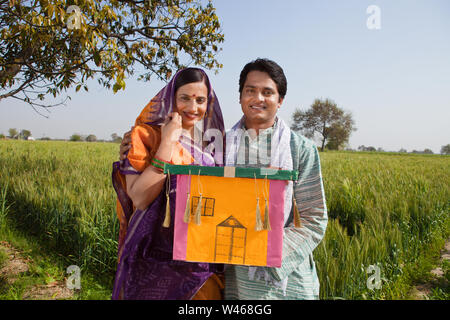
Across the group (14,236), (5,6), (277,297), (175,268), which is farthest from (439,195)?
(5,6)

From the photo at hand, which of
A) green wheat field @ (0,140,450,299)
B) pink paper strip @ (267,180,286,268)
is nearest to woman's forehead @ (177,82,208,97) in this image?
pink paper strip @ (267,180,286,268)

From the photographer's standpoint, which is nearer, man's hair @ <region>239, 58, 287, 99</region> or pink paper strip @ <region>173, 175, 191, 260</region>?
pink paper strip @ <region>173, 175, 191, 260</region>

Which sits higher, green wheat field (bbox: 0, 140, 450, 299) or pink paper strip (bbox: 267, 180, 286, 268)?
pink paper strip (bbox: 267, 180, 286, 268)

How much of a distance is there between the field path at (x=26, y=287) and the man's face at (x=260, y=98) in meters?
2.23

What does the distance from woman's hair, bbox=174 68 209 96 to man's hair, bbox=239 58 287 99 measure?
24cm

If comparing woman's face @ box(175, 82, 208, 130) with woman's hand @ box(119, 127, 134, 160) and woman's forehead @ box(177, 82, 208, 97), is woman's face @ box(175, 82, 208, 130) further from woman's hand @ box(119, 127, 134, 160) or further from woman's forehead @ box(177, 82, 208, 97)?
woman's hand @ box(119, 127, 134, 160)

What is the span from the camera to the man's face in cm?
137

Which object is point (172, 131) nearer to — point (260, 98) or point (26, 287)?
point (260, 98)

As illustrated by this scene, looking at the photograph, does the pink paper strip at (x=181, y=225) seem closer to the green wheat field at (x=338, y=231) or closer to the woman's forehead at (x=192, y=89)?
the woman's forehead at (x=192, y=89)

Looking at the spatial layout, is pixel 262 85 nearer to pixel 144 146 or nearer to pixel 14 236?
pixel 144 146

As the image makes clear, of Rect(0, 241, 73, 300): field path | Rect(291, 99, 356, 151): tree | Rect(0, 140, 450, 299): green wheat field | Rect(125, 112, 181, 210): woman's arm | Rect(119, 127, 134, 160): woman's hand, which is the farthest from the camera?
Rect(291, 99, 356, 151): tree

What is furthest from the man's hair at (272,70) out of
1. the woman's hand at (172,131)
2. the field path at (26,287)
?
the field path at (26,287)

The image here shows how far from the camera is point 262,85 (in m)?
1.37

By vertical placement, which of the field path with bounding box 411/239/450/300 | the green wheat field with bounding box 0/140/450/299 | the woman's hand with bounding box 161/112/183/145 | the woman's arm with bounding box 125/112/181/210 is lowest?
the field path with bounding box 411/239/450/300
